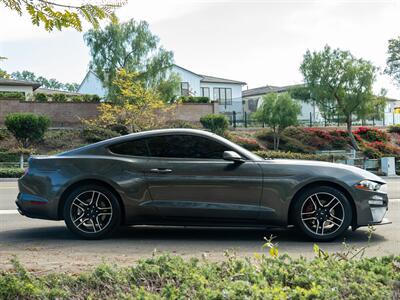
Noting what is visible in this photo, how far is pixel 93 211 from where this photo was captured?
248 inches

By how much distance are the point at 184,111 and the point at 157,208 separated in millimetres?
31341

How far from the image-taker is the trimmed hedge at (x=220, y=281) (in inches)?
124

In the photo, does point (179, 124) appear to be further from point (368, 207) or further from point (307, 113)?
point (368, 207)

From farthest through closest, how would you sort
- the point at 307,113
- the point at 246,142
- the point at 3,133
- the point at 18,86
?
1. the point at 307,113
2. the point at 18,86
3. the point at 246,142
4. the point at 3,133

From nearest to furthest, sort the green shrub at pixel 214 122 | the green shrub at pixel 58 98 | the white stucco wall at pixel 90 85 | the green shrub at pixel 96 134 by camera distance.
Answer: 1. the green shrub at pixel 96 134
2. the green shrub at pixel 214 122
3. the green shrub at pixel 58 98
4. the white stucco wall at pixel 90 85

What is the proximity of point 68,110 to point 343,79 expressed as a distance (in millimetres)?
A: 19677

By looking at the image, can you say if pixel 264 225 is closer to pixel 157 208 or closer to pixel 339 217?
pixel 339 217

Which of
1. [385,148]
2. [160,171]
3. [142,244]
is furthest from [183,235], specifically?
[385,148]

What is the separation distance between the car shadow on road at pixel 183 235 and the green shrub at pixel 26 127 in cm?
2190

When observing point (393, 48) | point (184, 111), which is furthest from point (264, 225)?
point (393, 48)

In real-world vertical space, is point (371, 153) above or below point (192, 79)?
below

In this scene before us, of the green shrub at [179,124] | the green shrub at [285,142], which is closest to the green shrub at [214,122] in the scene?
the green shrub at [179,124]

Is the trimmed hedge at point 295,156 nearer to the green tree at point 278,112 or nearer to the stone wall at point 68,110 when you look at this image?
the green tree at point 278,112

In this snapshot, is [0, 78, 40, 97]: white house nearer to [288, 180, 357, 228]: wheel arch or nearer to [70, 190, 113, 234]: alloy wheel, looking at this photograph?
[70, 190, 113, 234]: alloy wheel
